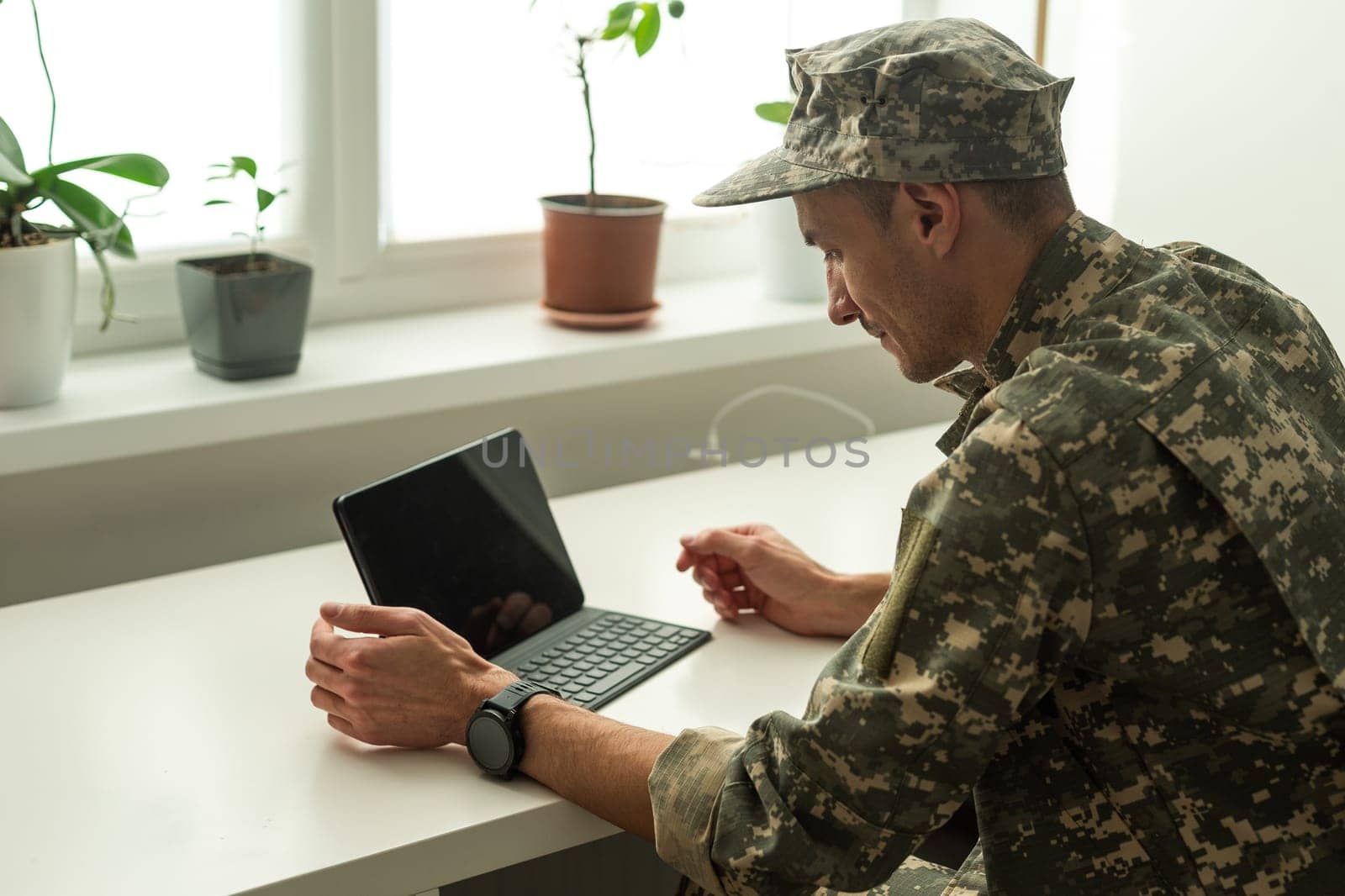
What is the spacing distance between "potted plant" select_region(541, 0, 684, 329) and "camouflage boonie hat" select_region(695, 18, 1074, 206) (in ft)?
2.79

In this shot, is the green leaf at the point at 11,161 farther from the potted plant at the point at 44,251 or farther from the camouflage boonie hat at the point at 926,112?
the camouflage boonie hat at the point at 926,112

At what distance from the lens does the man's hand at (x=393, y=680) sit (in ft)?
3.75

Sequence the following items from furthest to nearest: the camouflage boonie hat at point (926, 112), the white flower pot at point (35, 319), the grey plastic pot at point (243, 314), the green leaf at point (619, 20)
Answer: the green leaf at point (619, 20), the grey plastic pot at point (243, 314), the white flower pot at point (35, 319), the camouflage boonie hat at point (926, 112)

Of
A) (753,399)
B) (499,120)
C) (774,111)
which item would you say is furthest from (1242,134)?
(499,120)

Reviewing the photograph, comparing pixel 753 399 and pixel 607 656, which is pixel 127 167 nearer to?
pixel 607 656

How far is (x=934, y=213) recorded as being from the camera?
39.9 inches

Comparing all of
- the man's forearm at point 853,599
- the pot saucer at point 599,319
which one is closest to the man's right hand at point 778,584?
the man's forearm at point 853,599

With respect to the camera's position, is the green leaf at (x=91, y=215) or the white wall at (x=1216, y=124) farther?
the white wall at (x=1216, y=124)

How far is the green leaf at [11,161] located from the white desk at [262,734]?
414 mm

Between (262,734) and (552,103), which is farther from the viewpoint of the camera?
(552,103)

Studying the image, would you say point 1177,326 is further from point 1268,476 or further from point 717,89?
point 717,89

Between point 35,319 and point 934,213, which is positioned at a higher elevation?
point 934,213

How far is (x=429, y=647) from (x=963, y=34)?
62cm

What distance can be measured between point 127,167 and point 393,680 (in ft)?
2.36
